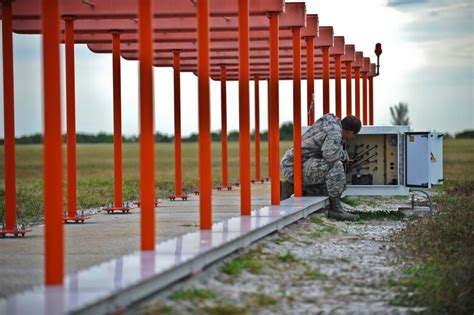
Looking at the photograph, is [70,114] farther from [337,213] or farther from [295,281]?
[295,281]

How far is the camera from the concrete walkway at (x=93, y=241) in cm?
1021

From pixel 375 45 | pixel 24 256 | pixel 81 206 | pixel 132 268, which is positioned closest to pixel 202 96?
pixel 24 256

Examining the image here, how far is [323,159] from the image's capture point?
704 inches

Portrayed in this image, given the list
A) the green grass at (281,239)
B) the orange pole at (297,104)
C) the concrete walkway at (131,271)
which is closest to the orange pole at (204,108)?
the concrete walkway at (131,271)

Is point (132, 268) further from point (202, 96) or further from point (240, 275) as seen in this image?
point (202, 96)

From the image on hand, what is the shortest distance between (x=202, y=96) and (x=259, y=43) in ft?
34.4

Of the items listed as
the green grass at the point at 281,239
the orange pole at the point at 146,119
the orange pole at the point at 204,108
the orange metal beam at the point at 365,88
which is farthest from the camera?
the orange metal beam at the point at 365,88

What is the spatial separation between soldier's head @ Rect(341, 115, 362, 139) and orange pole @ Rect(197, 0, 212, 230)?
20.8 feet

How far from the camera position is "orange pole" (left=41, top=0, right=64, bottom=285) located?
8.29 metres

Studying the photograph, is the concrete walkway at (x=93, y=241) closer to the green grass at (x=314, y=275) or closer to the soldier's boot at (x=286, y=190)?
the soldier's boot at (x=286, y=190)

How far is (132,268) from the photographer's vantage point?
8805 millimetres

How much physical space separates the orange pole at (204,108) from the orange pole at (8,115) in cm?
312

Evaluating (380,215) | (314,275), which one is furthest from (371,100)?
(314,275)

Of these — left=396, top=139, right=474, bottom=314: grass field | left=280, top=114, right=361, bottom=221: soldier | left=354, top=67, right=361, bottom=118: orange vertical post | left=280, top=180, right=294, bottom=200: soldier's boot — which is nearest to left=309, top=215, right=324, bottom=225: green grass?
left=280, top=114, right=361, bottom=221: soldier
